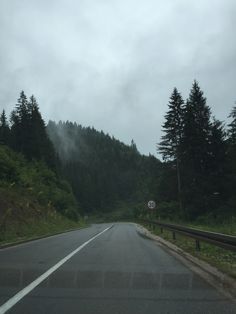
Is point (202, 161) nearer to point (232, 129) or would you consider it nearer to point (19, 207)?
point (232, 129)

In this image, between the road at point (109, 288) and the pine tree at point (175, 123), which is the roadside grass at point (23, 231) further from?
the pine tree at point (175, 123)

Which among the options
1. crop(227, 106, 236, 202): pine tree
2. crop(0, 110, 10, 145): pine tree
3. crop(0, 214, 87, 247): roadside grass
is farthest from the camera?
crop(0, 110, 10, 145): pine tree

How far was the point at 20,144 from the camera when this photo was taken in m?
89.5

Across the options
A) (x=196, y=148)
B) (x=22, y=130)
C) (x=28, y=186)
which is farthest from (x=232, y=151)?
(x=22, y=130)

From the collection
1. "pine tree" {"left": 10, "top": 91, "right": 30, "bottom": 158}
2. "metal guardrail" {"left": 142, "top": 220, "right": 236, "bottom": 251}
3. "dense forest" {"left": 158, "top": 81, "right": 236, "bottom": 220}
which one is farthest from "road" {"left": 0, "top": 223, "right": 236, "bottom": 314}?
"pine tree" {"left": 10, "top": 91, "right": 30, "bottom": 158}

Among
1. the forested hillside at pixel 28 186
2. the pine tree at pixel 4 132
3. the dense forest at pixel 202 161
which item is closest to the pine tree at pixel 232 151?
the dense forest at pixel 202 161

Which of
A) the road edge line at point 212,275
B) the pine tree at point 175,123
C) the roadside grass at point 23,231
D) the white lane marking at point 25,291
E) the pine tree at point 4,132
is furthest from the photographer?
the pine tree at point 4,132

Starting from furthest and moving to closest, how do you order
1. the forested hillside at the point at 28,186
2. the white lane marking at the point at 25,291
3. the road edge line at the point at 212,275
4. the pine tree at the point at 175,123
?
the pine tree at the point at 175,123
the forested hillside at the point at 28,186
the road edge line at the point at 212,275
the white lane marking at the point at 25,291

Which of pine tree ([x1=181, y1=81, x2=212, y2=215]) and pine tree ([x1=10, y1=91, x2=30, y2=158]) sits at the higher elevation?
pine tree ([x1=10, y1=91, x2=30, y2=158])

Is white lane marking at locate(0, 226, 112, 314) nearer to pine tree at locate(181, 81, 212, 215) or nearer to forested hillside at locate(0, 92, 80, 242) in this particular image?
forested hillside at locate(0, 92, 80, 242)

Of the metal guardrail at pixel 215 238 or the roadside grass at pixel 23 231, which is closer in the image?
the metal guardrail at pixel 215 238

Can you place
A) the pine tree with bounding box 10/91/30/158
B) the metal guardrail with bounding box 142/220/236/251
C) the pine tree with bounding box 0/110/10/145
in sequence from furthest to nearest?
the pine tree with bounding box 0/110/10/145 → the pine tree with bounding box 10/91/30/158 → the metal guardrail with bounding box 142/220/236/251

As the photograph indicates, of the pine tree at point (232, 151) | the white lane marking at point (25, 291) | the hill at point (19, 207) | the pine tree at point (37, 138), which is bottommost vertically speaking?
the white lane marking at point (25, 291)

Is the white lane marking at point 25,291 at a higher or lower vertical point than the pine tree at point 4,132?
lower
